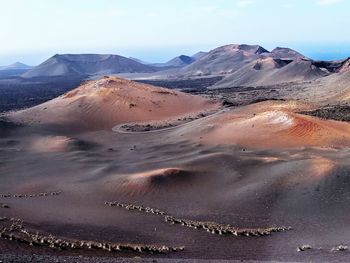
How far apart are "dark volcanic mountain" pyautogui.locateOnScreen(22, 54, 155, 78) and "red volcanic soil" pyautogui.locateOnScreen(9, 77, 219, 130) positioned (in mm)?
98689

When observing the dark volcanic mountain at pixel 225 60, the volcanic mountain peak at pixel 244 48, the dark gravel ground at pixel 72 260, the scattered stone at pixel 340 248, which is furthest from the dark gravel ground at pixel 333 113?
the volcanic mountain peak at pixel 244 48

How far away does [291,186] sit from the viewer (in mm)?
22375

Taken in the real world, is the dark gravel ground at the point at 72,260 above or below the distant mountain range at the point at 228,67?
below

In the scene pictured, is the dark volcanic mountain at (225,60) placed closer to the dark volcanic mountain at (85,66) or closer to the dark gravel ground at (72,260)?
the dark volcanic mountain at (85,66)

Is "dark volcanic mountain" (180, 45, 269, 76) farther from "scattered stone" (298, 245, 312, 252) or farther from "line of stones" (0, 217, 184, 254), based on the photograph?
"line of stones" (0, 217, 184, 254)

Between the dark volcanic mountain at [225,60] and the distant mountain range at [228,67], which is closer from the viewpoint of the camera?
the distant mountain range at [228,67]

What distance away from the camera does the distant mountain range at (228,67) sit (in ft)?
311

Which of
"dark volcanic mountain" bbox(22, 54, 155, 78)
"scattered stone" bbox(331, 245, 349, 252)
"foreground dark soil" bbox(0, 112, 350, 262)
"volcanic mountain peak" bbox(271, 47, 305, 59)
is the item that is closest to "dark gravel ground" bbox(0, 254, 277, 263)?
"foreground dark soil" bbox(0, 112, 350, 262)

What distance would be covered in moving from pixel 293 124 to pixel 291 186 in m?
10.6

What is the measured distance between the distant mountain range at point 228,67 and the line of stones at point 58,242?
75690 millimetres

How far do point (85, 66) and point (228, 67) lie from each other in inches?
2012

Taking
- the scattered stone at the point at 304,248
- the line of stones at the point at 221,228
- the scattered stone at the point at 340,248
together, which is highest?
the scattered stone at the point at 340,248

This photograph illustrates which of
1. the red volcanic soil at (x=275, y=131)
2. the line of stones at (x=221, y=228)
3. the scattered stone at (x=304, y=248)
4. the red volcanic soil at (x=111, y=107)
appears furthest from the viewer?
the red volcanic soil at (x=111, y=107)

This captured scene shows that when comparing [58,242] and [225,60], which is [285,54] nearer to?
[225,60]
